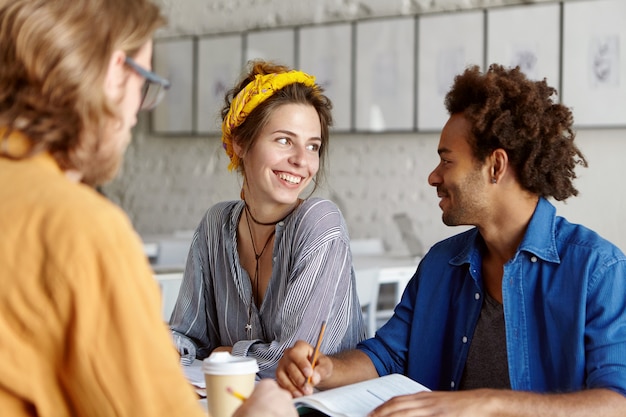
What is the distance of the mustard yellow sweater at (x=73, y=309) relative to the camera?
2.58 ft

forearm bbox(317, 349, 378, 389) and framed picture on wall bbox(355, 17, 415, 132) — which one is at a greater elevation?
framed picture on wall bbox(355, 17, 415, 132)

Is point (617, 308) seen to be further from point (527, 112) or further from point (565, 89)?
point (565, 89)

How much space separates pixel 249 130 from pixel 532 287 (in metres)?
0.84

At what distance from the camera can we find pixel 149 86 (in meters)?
1.02

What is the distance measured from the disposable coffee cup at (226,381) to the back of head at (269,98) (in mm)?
925

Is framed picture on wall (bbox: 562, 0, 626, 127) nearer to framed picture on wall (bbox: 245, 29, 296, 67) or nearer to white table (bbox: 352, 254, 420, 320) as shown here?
white table (bbox: 352, 254, 420, 320)

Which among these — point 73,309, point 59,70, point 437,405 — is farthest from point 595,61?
point 73,309

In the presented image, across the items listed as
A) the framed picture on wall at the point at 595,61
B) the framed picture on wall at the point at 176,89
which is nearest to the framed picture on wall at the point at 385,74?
the framed picture on wall at the point at 595,61

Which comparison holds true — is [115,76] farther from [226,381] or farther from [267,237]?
[267,237]

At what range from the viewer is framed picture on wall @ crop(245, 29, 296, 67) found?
5.62 m

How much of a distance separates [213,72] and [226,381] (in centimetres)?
491

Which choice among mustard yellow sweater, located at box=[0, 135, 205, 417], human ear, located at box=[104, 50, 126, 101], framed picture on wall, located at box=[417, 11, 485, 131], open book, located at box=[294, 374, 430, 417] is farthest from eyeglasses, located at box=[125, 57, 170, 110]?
framed picture on wall, located at box=[417, 11, 485, 131]

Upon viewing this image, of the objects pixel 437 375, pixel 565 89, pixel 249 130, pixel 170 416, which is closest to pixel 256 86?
pixel 249 130

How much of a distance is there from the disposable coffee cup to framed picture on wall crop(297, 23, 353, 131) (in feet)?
13.4
